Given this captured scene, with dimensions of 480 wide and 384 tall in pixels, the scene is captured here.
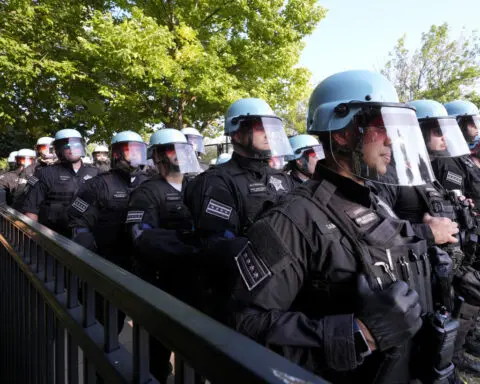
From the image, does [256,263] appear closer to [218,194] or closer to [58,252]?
[58,252]

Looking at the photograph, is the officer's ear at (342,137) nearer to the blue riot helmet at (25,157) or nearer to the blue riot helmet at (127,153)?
the blue riot helmet at (127,153)

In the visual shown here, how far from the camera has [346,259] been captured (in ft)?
5.02

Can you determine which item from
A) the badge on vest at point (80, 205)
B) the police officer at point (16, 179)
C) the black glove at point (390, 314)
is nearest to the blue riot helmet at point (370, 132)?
the black glove at point (390, 314)

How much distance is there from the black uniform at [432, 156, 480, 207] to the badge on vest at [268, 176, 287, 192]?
201cm

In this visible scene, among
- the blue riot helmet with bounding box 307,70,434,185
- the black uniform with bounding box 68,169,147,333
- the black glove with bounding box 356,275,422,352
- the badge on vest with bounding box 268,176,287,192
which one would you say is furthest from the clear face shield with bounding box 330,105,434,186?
the black uniform with bounding box 68,169,147,333

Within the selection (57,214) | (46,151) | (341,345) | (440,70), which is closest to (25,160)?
(46,151)

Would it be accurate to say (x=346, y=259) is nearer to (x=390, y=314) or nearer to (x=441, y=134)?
(x=390, y=314)

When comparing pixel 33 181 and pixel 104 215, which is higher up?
pixel 33 181

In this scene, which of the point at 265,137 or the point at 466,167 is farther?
the point at 466,167

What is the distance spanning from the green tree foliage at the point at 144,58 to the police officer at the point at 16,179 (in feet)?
5.37

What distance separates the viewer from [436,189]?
3.62 m

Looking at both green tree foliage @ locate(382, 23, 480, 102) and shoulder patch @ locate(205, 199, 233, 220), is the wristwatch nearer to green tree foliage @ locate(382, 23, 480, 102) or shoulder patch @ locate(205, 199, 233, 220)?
shoulder patch @ locate(205, 199, 233, 220)

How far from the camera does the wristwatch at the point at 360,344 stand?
4.49 feet

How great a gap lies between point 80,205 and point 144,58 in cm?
630
